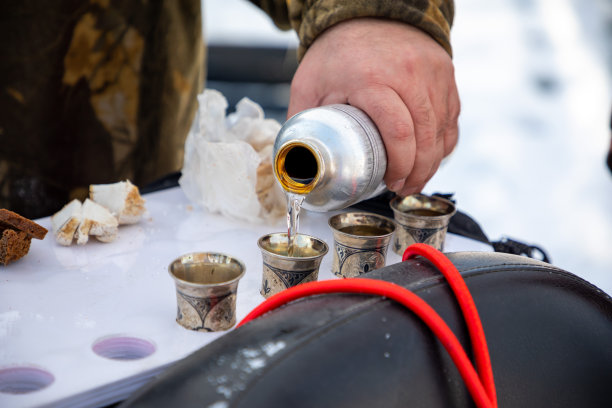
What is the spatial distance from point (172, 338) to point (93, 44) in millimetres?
901

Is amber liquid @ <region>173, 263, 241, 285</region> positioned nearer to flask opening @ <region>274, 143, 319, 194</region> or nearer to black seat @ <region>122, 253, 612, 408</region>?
flask opening @ <region>274, 143, 319, 194</region>

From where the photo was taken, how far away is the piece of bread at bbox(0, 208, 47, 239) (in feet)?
3.25

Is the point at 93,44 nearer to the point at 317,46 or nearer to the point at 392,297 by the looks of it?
the point at 317,46

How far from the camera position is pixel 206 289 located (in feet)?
2.72

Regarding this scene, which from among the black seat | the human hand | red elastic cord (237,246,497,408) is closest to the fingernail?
the human hand

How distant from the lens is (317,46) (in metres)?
1.15

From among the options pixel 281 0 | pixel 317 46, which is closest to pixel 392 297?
pixel 317 46

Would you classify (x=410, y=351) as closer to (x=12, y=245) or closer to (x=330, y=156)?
(x=330, y=156)

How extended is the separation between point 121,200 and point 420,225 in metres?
0.59

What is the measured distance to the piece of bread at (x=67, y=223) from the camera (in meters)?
1.10

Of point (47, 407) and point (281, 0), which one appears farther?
point (281, 0)

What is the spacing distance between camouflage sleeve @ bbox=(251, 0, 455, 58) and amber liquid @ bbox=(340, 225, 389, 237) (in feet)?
1.27

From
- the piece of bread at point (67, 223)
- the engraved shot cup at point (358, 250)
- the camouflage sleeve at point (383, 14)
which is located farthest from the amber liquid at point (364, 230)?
the piece of bread at point (67, 223)

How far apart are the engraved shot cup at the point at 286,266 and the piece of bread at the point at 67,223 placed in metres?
0.37
